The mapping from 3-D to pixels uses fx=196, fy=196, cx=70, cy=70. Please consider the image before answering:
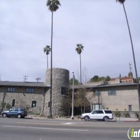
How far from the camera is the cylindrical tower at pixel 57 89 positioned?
141 feet

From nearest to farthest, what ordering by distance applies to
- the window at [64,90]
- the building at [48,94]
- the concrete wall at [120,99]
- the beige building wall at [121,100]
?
1. the beige building wall at [121,100]
2. the concrete wall at [120,99]
3. the building at [48,94]
4. the window at [64,90]

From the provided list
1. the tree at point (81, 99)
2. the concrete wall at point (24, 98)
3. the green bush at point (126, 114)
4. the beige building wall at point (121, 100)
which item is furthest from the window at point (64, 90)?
the green bush at point (126, 114)

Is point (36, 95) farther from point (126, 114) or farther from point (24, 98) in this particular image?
point (126, 114)

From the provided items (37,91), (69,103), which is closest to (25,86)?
(37,91)

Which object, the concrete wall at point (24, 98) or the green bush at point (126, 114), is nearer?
the green bush at point (126, 114)

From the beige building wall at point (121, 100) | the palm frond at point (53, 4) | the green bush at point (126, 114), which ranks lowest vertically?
the green bush at point (126, 114)

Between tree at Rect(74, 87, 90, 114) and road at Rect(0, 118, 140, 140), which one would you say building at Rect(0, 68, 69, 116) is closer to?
tree at Rect(74, 87, 90, 114)

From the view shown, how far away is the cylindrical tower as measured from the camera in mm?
42875

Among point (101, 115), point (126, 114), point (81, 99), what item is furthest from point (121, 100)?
point (101, 115)

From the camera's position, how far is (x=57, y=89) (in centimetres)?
4350

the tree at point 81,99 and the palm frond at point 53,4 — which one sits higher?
the palm frond at point 53,4

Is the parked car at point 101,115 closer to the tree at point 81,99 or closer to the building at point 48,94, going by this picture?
the tree at point 81,99

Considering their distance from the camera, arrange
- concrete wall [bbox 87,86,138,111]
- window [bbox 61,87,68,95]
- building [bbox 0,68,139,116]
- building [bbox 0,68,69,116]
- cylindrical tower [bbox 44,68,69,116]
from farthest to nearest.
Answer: window [bbox 61,87,68,95], building [bbox 0,68,69,116], cylindrical tower [bbox 44,68,69,116], building [bbox 0,68,139,116], concrete wall [bbox 87,86,138,111]

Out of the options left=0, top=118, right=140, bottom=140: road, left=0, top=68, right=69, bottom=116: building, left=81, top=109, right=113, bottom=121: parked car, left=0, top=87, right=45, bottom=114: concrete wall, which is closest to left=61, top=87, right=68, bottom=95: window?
left=0, top=68, right=69, bottom=116: building
